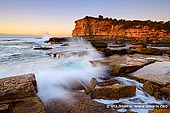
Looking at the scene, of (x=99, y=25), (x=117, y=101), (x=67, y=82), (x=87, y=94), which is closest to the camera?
(x=117, y=101)

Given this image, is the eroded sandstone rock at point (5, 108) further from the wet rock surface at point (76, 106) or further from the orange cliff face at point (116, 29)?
the orange cliff face at point (116, 29)

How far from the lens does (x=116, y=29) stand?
72.5 metres

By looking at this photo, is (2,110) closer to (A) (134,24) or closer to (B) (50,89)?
(B) (50,89)

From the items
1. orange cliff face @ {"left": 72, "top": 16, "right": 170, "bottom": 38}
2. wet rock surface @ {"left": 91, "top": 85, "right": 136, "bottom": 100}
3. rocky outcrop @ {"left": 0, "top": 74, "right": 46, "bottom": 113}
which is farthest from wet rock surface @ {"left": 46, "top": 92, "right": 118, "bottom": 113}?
orange cliff face @ {"left": 72, "top": 16, "right": 170, "bottom": 38}

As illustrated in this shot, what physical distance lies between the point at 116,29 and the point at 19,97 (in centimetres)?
7178

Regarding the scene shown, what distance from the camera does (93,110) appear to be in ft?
11.1

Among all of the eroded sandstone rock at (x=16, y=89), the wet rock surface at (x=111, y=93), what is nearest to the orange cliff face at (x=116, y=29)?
the wet rock surface at (x=111, y=93)

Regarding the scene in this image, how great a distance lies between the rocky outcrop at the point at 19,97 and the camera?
9.28ft

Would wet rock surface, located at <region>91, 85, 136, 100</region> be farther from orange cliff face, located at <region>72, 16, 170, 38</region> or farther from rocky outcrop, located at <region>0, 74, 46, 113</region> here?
orange cliff face, located at <region>72, 16, 170, 38</region>

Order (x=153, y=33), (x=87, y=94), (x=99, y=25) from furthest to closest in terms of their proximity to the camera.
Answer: (x=99, y=25), (x=153, y=33), (x=87, y=94)

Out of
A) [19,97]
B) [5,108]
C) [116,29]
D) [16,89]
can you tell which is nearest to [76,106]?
[19,97]


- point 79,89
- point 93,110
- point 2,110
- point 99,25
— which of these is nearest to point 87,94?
point 79,89

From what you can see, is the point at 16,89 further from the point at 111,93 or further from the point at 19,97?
the point at 111,93

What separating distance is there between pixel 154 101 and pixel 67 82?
8.75 feet
